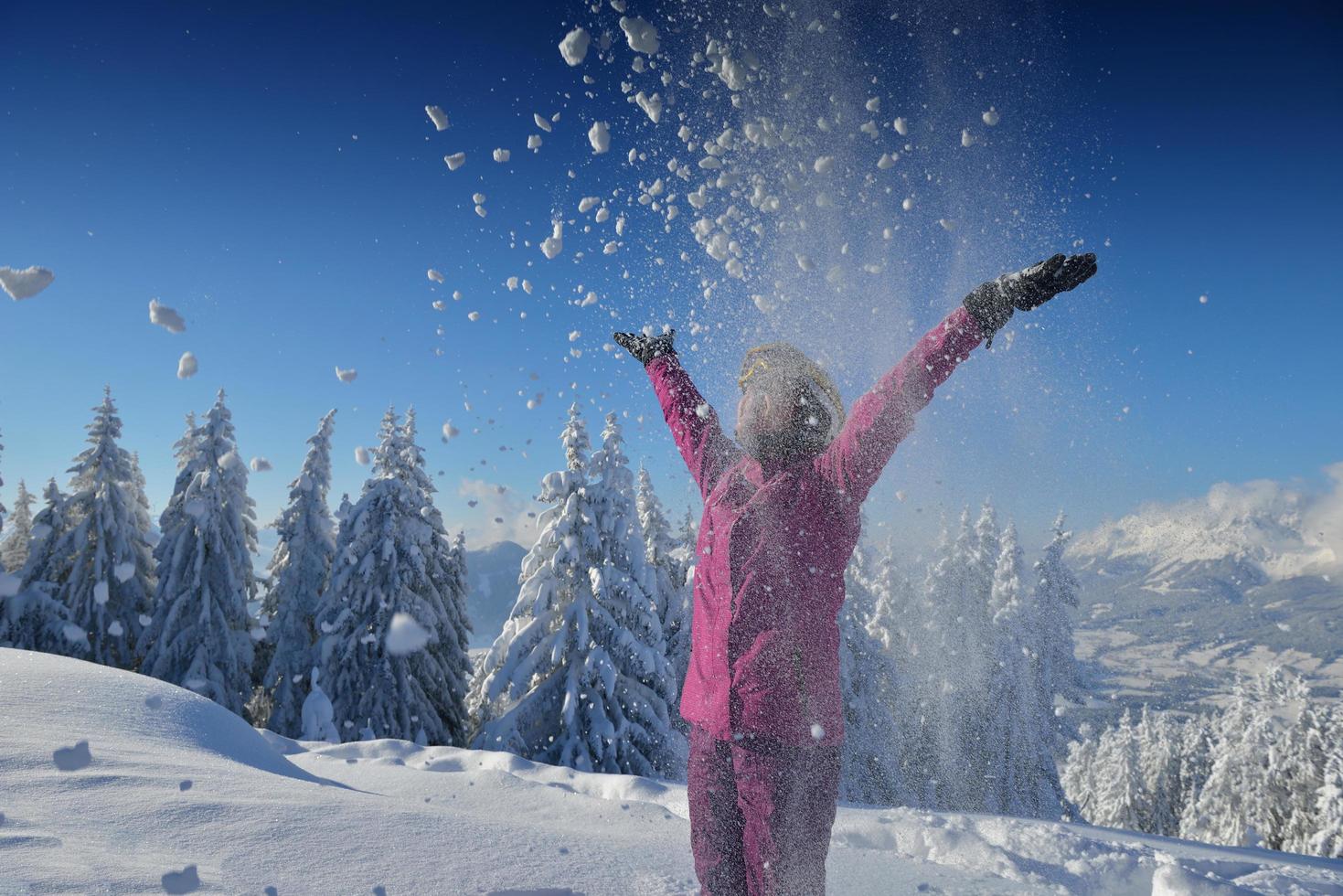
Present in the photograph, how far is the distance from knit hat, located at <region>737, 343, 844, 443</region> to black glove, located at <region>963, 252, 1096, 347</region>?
0.67 m

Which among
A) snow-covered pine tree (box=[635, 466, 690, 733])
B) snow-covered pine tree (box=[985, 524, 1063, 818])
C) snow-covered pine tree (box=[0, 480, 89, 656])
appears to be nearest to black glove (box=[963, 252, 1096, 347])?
snow-covered pine tree (box=[635, 466, 690, 733])

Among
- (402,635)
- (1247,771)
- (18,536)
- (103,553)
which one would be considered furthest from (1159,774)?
(18,536)

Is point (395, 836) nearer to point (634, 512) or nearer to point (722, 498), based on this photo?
point (722, 498)

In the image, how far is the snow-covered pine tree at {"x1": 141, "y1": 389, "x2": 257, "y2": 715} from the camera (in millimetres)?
18438

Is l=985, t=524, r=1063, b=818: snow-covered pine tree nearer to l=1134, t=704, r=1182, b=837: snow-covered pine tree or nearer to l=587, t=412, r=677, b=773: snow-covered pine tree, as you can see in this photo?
l=587, t=412, r=677, b=773: snow-covered pine tree

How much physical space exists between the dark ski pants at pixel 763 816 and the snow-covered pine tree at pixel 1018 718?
22.1 meters

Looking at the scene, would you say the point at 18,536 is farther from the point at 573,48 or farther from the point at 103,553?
the point at 573,48

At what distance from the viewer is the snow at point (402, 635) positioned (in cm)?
1647

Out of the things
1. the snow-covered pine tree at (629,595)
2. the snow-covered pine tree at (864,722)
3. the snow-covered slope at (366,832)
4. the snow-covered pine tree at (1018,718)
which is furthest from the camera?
the snow-covered pine tree at (1018,718)

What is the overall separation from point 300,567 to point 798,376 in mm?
21312

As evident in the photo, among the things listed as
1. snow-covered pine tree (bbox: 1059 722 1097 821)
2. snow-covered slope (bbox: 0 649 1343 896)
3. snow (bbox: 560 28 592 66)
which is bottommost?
snow-covered pine tree (bbox: 1059 722 1097 821)

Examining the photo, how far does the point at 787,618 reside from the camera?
2402 millimetres

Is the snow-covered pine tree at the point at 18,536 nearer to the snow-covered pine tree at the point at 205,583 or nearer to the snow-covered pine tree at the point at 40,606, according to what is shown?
the snow-covered pine tree at the point at 40,606

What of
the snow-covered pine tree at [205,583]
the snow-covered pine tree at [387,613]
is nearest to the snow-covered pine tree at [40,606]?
the snow-covered pine tree at [205,583]
